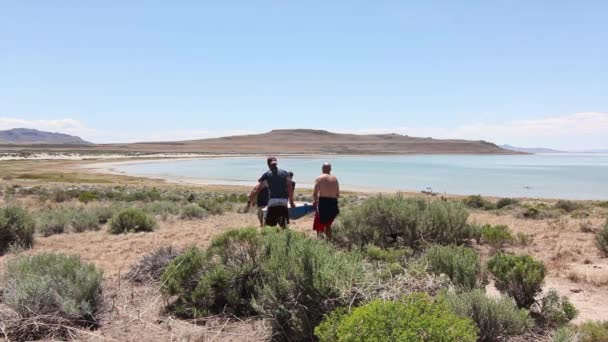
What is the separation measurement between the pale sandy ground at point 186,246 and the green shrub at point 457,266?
4.11ft

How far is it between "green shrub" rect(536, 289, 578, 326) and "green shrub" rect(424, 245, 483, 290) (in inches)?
27.8

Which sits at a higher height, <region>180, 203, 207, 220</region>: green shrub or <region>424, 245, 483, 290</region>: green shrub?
<region>424, 245, 483, 290</region>: green shrub

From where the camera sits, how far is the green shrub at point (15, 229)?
959 centimetres

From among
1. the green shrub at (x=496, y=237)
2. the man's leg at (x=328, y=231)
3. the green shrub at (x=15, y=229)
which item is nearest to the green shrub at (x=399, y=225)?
the man's leg at (x=328, y=231)

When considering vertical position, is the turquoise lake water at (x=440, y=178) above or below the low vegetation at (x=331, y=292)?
below

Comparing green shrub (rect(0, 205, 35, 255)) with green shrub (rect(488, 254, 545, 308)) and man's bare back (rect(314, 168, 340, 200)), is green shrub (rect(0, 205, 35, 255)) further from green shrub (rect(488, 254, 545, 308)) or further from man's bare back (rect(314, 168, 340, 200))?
green shrub (rect(488, 254, 545, 308))

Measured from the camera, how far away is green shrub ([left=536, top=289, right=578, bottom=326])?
15.5ft

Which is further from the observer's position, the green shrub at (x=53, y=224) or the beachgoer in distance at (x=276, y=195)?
the green shrub at (x=53, y=224)

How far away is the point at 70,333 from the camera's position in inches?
168

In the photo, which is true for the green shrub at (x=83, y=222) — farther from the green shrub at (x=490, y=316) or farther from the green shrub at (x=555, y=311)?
the green shrub at (x=555, y=311)

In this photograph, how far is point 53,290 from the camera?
4609 millimetres

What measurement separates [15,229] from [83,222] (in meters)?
2.43

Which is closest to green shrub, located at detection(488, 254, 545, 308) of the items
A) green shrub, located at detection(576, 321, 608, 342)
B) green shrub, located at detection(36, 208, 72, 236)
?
green shrub, located at detection(576, 321, 608, 342)

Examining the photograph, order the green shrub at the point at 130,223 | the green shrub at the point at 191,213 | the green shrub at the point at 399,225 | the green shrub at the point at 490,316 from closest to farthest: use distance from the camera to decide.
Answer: the green shrub at the point at 490,316 < the green shrub at the point at 399,225 < the green shrub at the point at 130,223 < the green shrub at the point at 191,213
